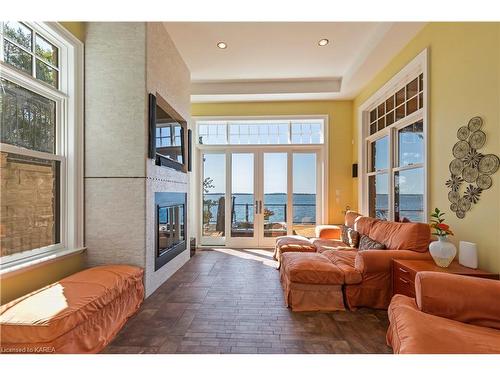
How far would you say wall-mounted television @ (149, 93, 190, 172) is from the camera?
301cm

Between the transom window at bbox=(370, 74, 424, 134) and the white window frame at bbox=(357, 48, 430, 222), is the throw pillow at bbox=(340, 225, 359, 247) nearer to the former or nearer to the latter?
the white window frame at bbox=(357, 48, 430, 222)

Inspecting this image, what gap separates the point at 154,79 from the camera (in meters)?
3.15

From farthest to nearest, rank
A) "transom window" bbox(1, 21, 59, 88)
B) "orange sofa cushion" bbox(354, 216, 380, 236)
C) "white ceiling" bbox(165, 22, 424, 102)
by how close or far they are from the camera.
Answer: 1. "orange sofa cushion" bbox(354, 216, 380, 236)
2. "white ceiling" bbox(165, 22, 424, 102)
3. "transom window" bbox(1, 21, 59, 88)

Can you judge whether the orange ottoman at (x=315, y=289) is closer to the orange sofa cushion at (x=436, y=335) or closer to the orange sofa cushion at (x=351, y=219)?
the orange sofa cushion at (x=436, y=335)

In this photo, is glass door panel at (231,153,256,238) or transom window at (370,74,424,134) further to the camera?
glass door panel at (231,153,256,238)

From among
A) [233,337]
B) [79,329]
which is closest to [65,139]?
[79,329]

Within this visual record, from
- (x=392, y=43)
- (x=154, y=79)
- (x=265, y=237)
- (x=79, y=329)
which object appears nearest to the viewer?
(x=79, y=329)

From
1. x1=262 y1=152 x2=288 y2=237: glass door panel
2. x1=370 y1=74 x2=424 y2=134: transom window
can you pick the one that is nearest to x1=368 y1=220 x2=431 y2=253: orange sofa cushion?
x1=370 y1=74 x2=424 y2=134: transom window

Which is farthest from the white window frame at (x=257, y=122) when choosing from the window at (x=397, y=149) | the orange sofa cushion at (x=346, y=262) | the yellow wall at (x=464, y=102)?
the orange sofa cushion at (x=346, y=262)

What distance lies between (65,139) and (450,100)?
4.19m

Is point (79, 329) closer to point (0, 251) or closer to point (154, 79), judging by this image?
point (0, 251)

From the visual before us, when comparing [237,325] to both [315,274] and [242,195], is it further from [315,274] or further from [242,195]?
[242,195]
